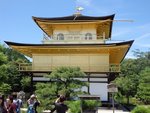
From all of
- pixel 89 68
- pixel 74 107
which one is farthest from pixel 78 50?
pixel 74 107

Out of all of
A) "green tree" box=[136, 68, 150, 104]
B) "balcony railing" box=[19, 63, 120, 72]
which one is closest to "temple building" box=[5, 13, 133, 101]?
"balcony railing" box=[19, 63, 120, 72]

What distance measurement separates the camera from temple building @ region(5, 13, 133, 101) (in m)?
30.0

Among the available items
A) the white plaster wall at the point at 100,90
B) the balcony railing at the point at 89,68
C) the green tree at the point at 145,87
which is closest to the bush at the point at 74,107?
the white plaster wall at the point at 100,90

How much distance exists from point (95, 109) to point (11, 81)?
57.5 ft

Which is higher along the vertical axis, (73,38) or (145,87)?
(73,38)

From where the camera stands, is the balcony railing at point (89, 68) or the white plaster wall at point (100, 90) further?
the balcony railing at point (89, 68)

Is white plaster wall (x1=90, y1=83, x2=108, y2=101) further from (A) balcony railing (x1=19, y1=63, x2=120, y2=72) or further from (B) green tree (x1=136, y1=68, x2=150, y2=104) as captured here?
(B) green tree (x1=136, y1=68, x2=150, y2=104)

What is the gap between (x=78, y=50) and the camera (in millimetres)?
31234

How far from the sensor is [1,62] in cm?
2789

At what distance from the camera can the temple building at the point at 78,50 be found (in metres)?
30.0

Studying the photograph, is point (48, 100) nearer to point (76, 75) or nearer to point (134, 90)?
point (76, 75)

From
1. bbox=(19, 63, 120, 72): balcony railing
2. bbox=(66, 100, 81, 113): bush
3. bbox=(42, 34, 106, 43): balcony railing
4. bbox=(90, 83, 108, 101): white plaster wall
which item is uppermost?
bbox=(42, 34, 106, 43): balcony railing

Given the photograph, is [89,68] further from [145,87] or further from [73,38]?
[145,87]

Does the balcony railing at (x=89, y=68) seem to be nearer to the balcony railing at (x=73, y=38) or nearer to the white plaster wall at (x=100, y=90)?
the white plaster wall at (x=100, y=90)
